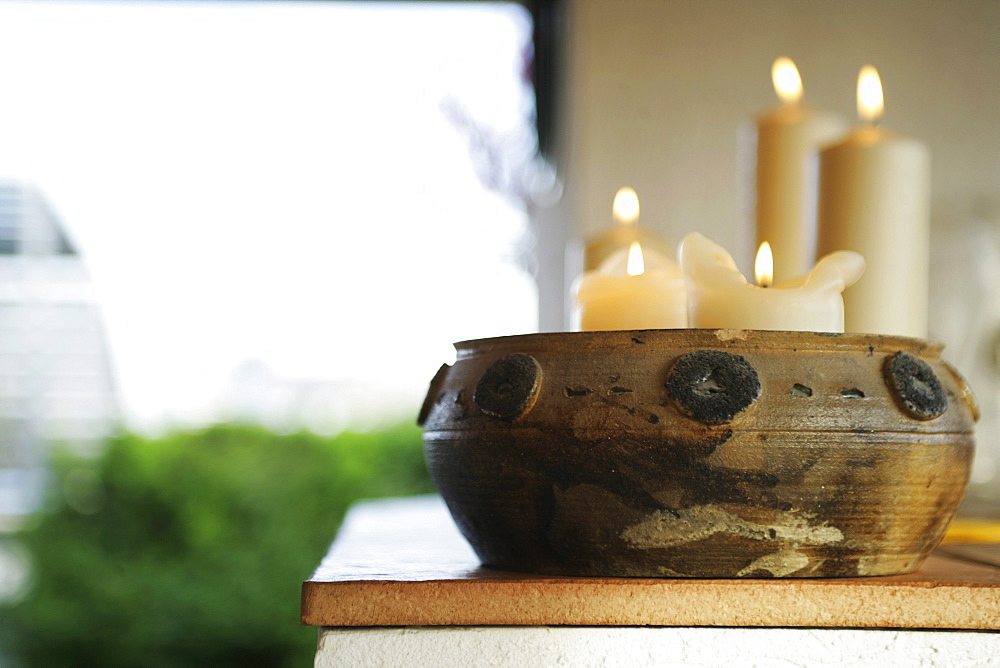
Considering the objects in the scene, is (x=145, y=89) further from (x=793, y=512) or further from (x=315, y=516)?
(x=793, y=512)

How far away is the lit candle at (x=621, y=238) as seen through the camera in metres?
0.79

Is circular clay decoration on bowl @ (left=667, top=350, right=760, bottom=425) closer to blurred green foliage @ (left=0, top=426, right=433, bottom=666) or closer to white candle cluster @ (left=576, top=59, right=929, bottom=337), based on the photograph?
white candle cluster @ (left=576, top=59, right=929, bottom=337)

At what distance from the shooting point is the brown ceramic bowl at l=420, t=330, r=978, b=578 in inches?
18.0

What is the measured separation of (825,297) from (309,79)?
3.82 m

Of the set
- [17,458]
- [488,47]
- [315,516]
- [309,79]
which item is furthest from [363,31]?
[17,458]

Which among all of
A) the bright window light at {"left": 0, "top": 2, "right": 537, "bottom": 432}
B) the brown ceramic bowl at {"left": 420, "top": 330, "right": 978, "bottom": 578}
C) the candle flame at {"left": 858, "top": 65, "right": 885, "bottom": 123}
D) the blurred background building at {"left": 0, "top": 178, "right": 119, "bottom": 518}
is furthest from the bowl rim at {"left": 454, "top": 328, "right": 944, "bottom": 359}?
→ the blurred background building at {"left": 0, "top": 178, "right": 119, "bottom": 518}

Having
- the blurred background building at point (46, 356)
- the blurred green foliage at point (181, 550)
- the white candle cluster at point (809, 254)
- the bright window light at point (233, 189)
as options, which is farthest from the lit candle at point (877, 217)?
the blurred background building at point (46, 356)

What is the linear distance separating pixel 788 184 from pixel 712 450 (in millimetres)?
386

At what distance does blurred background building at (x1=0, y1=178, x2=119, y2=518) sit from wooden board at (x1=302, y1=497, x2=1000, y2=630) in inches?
155

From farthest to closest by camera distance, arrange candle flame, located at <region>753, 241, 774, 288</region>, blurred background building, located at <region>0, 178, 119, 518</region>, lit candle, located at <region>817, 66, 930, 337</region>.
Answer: blurred background building, located at <region>0, 178, 119, 518</region>
lit candle, located at <region>817, 66, 930, 337</region>
candle flame, located at <region>753, 241, 774, 288</region>

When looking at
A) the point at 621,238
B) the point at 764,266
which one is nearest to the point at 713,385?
the point at 764,266

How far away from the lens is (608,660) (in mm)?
489

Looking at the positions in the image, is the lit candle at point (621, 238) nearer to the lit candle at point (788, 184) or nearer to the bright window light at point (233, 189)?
the lit candle at point (788, 184)

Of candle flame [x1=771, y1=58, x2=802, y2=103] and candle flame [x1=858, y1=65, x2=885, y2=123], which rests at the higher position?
candle flame [x1=771, y1=58, x2=802, y2=103]
